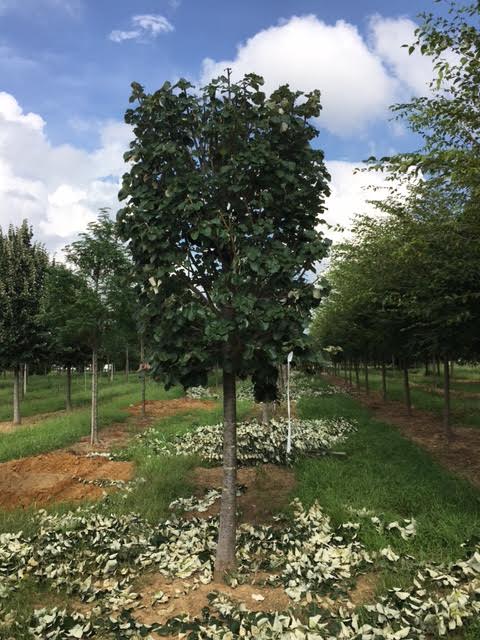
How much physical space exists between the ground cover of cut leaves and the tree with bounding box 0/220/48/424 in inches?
565

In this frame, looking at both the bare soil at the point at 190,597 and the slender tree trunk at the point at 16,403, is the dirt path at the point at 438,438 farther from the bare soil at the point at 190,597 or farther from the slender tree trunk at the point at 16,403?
the slender tree trunk at the point at 16,403

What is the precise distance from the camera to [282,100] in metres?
5.91

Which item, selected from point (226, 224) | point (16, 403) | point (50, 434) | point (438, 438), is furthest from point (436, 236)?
point (16, 403)

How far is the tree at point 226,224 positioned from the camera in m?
5.65

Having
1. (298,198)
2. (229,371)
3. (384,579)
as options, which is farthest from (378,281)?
(384,579)

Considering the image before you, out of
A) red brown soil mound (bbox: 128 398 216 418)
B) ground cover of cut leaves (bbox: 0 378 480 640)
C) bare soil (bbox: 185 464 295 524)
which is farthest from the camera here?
red brown soil mound (bbox: 128 398 216 418)

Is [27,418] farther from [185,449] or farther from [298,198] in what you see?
[298,198]

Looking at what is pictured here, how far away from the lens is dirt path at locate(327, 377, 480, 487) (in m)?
11.0

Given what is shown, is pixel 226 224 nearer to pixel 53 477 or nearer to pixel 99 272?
pixel 53 477

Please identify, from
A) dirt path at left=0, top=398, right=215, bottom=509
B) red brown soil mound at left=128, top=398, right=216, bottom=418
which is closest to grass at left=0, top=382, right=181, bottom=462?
dirt path at left=0, top=398, right=215, bottom=509

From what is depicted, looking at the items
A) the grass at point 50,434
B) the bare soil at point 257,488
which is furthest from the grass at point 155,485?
the grass at point 50,434

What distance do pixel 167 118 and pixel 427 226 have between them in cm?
584

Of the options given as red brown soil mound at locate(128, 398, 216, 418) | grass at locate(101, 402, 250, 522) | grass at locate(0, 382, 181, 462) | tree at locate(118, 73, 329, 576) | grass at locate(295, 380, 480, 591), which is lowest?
red brown soil mound at locate(128, 398, 216, 418)

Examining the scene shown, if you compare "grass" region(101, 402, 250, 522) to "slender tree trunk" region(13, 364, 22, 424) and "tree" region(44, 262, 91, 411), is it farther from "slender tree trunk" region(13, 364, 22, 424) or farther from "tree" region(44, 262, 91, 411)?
"slender tree trunk" region(13, 364, 22, 424)
